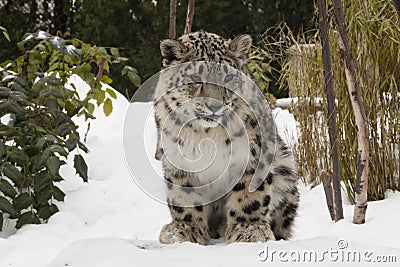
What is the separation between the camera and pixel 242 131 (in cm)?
282

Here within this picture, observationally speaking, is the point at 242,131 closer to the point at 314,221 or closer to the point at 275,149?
the point at 275,149

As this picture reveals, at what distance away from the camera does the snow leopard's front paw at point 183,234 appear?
278 cm

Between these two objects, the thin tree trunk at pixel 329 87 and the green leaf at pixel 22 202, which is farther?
the green leaf at pixel 22 202

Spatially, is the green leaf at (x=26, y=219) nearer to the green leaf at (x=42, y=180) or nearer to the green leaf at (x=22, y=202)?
the green leaf at (x=22, y=202)

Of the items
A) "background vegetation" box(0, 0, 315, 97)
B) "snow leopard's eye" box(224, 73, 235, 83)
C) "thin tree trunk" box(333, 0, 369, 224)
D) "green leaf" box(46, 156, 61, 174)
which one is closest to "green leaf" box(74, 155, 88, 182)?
"green leaf" box(46, 156, 61, 174)

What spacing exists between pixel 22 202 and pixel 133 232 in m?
0.69

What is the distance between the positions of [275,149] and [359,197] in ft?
1.45

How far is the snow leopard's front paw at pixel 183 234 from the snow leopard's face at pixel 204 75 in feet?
1.48

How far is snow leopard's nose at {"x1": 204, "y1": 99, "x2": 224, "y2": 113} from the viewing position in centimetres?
264

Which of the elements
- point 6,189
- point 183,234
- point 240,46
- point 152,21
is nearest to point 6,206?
point 6,189

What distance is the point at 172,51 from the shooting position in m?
2.86

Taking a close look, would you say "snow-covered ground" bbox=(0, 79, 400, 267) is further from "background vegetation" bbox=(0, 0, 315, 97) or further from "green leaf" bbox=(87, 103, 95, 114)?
"background vegetation" bbox=(0, 0, 315, 97)

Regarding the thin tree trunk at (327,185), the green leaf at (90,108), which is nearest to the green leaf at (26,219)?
the green leaf at (90,108)

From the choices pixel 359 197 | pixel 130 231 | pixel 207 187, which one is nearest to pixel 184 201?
pixel 207 187
